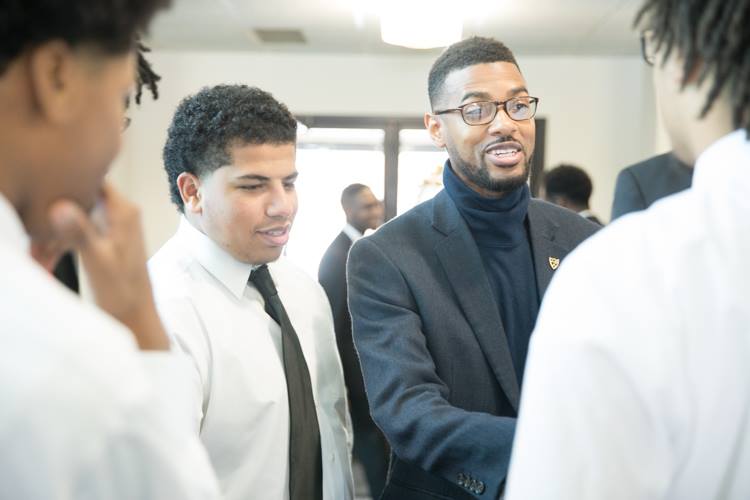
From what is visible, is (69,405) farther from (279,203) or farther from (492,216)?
(492,216)

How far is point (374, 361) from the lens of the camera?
1.53 meters

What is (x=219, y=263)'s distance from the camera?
1.61 metres

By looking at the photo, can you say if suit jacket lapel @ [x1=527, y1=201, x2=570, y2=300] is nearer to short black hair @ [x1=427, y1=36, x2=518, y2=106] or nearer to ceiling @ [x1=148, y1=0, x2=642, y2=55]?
short black hair @ [x1=427, y1=36, x2=518, y2=106]

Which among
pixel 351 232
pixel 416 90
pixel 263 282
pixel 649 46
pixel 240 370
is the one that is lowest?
pixel 351 232

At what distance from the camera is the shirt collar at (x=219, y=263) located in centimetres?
161

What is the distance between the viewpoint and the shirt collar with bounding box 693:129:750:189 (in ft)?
2.41

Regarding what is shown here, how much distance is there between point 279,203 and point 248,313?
243 mm

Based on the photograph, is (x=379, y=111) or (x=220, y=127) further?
(x=379, y=111)

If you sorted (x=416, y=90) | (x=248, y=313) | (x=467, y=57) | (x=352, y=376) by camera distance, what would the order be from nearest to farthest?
(x=248, y=313), (x=467, y=57), (x=352, y=376), (x=416, y=90)

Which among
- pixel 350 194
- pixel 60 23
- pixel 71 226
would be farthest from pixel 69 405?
pixel 350 194

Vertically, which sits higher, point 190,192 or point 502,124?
point 502,124

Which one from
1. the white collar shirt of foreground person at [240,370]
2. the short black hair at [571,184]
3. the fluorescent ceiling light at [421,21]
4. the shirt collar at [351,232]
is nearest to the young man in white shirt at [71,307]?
the white collar shirt of foreground person at [240,370]

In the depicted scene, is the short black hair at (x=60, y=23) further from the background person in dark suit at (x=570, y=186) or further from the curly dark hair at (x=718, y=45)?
the background person in dark suit at (x=570, y=186)

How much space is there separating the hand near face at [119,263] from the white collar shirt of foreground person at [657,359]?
16.0 inches
